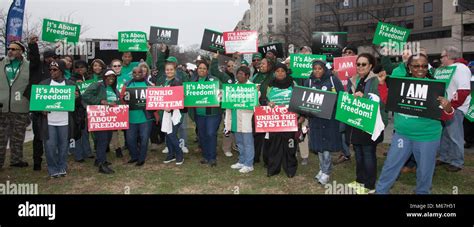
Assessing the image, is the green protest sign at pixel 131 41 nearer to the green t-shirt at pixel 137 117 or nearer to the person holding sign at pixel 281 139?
the green t-shirt at pixel 137 117

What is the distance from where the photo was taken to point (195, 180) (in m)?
6.99

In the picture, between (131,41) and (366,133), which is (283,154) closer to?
(366,133)

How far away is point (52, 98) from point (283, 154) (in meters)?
4.58

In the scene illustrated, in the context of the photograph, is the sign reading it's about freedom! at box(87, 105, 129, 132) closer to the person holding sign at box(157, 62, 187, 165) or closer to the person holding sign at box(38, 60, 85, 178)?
the person holding sign at box(38, 60, 85, 178)

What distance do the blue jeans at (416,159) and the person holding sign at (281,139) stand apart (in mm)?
2019

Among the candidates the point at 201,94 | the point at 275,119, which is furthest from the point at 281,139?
the point at 201,94

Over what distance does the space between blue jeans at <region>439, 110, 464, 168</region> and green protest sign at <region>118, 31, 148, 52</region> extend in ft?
25.3

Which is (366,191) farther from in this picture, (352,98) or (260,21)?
(260,21)

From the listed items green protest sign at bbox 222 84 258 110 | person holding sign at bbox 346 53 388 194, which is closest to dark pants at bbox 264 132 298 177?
green protest sign at bbox 222 84 258 110

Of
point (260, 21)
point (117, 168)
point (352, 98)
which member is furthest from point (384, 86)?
point (260, 21)

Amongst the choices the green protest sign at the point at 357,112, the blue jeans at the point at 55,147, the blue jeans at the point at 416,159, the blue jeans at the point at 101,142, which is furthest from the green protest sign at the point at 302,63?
the blue jeans at the point at 55,147

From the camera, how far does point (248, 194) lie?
615 centimetres

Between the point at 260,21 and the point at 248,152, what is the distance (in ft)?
428

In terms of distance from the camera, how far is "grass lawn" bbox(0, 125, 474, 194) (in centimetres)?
641
